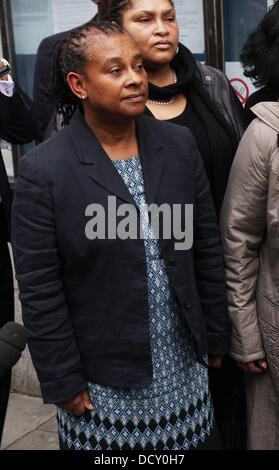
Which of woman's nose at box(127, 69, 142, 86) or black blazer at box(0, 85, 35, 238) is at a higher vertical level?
woman's nose at box(127, 69, 142, 86)

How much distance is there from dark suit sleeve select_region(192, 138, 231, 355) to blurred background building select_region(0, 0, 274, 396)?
2.08 metres

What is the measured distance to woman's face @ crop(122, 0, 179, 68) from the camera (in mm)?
2869

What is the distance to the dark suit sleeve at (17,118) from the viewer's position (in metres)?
3.36

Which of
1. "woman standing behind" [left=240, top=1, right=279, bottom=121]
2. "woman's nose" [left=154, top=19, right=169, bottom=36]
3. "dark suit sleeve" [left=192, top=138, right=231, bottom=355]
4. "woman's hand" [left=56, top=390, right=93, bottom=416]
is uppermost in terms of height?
"woman's nose" [left=154, top=19, right=169, bottom=36]

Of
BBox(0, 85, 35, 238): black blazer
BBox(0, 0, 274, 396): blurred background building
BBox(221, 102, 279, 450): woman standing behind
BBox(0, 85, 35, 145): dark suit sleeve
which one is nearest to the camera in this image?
BBox(221, 102, 279, 450): woman standing behind

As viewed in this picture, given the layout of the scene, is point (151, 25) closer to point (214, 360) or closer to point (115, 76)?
point (115, 76)

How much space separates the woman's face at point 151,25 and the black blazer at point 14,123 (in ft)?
2.38

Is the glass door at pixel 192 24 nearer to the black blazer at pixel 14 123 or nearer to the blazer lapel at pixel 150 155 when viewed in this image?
the black blazer at pixel 14 123

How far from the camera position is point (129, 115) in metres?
2.44

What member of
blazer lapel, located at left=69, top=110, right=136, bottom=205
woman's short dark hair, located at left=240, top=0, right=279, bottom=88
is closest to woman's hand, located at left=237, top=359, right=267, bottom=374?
blazer lapel, located at left=69, top=110, right=136, bottom=205

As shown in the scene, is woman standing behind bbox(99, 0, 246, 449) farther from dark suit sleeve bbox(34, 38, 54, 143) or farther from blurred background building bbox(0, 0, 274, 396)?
blurred background building bbox(0, 0, 274, 396)

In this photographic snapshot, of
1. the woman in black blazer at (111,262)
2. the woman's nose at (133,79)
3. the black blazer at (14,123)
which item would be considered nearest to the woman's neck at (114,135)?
the woman in black blazer at (111,262)

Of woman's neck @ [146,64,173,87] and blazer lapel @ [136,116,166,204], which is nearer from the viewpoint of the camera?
blazer lapel @ [136,116,166,204]
